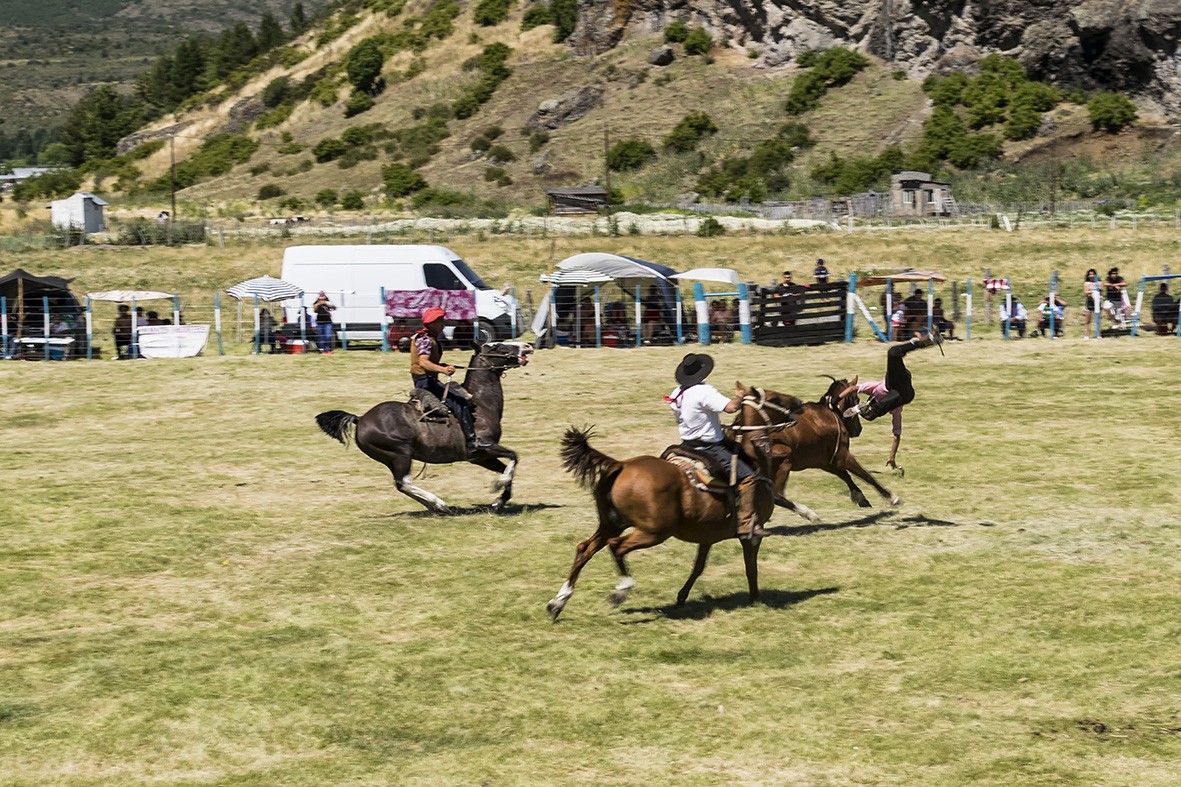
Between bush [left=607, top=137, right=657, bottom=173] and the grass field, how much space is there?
238 ft

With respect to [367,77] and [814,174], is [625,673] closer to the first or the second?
[814,174]

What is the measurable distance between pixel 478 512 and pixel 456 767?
7587 mm

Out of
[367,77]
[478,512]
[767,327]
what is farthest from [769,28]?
[478,512]

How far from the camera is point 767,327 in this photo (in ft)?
109

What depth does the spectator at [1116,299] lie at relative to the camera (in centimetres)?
3272

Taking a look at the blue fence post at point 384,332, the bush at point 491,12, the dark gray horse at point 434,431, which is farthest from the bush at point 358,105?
the dark gray horse at point 434,431

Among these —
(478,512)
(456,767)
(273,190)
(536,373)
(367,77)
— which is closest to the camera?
(456,767)

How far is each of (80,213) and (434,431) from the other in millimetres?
56222

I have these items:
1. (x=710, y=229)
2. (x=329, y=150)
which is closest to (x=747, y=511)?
(x=710, y=229)

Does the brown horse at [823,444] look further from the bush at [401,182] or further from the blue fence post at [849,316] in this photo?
the bush at [401,182]

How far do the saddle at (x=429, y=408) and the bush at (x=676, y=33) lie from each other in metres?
93.8

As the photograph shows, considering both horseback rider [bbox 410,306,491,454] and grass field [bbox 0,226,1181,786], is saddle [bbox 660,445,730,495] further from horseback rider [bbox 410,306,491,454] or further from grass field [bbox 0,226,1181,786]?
horseback rider [bbox 410,306,491,454]

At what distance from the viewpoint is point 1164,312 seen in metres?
32.7

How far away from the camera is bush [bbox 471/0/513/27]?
118250mm
